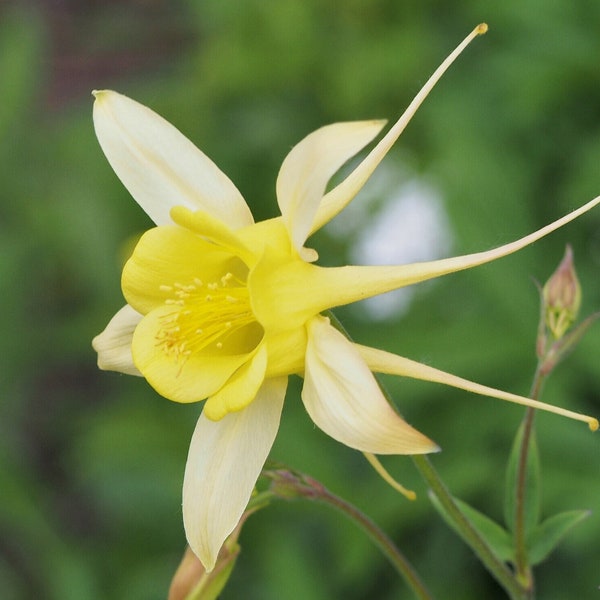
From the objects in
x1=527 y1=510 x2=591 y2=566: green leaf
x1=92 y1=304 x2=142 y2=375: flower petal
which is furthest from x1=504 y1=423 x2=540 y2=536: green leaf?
x1=92 y1=304 x2=142 y2=375: flower petal

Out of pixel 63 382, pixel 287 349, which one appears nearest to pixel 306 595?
pixel 287 349

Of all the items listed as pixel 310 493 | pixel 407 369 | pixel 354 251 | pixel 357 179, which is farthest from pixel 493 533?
pixel 354 251

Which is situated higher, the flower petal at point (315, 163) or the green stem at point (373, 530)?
the flower petal at point (315, 163)

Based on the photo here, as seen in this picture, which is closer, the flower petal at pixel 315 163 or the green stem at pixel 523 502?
the flower petal at pixel 315 163

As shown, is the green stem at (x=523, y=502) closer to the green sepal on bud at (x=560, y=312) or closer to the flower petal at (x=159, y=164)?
the green sepal on bud at (x=560, y=312)

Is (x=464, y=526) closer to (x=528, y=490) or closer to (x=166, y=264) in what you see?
(x=528, y=490)

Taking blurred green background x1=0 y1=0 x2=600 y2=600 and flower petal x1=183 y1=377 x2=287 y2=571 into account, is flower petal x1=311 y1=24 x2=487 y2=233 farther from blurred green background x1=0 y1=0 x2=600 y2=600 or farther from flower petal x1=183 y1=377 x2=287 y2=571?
blurred green background x1=0 y1=0 x2=600 y2=600

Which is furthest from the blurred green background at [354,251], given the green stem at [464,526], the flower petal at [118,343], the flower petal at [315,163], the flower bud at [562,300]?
the flower petal at [315,163]
